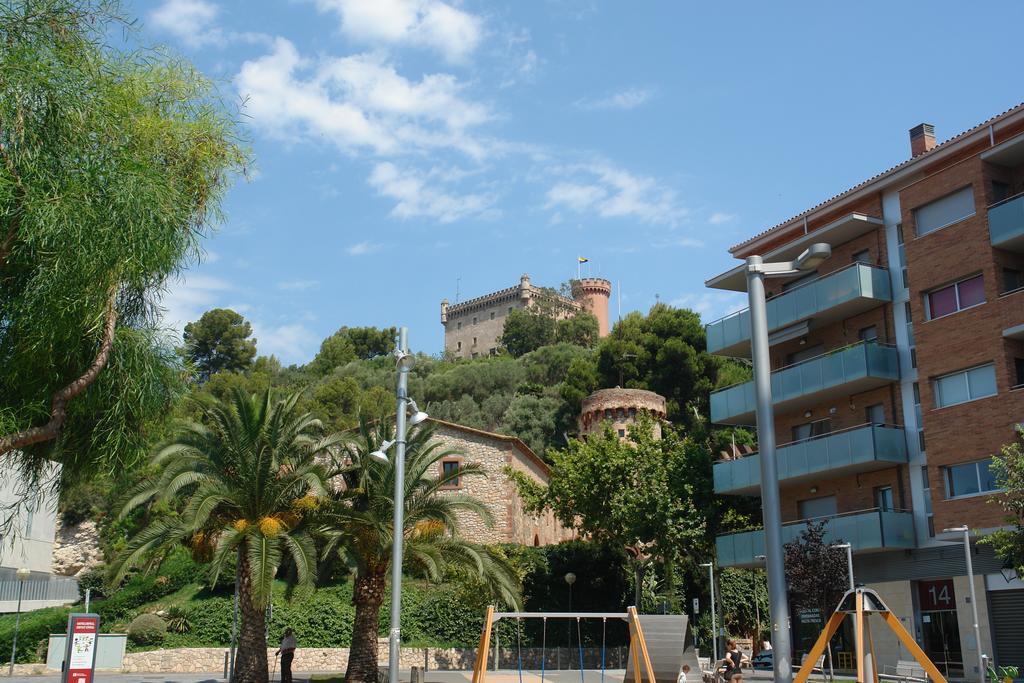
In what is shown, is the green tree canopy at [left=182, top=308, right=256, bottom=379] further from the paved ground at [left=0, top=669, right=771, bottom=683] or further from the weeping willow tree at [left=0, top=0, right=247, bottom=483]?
the weeping willow tree at [left=0, top=0, right=247, bottom=483]

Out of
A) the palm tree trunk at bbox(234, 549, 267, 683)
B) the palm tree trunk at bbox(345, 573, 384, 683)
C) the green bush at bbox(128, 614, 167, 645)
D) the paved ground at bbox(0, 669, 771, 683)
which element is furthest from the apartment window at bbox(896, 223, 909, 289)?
the green bush at bbox(128, 614, 167, 645)

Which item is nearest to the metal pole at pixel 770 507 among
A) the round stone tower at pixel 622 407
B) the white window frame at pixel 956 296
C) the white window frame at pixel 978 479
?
the white window frame at pixel 978 479

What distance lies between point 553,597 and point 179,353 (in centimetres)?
3125

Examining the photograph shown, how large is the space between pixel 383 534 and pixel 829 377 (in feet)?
51.5

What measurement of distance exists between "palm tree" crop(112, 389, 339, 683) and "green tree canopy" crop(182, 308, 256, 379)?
231 ft

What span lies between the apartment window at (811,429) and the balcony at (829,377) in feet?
2.47

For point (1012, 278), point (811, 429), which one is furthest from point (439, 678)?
point (1012, 278)

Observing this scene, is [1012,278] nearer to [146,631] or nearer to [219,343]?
[146,631]

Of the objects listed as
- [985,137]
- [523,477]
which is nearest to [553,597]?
[523,477]

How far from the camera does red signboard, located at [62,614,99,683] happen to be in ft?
65.9

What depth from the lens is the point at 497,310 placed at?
13812 cm

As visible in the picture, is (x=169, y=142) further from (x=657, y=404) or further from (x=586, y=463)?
(x=657, y=404)

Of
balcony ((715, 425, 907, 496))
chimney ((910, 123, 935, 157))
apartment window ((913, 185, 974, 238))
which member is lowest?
balcony ((715, 425, 907, 496))

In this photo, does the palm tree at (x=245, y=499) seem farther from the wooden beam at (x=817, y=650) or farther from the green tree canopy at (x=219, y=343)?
the green tree canopy at (x=219, y=343)
